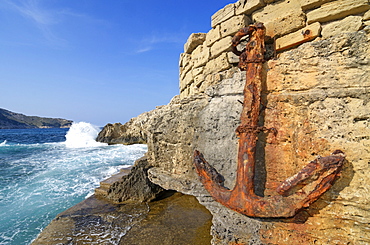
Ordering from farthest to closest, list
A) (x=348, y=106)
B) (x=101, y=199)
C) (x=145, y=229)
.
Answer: (x=101, y=199) < (x=145, y=229) < (x=348, y=106)

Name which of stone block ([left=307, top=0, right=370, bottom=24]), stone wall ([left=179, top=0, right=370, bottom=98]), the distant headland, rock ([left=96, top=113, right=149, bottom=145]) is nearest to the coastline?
stone wall ([left=179, top=0, right=370, bottom=98])

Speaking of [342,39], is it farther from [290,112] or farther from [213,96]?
[213,96]

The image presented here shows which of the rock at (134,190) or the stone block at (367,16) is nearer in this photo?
the stone block at (367,16)

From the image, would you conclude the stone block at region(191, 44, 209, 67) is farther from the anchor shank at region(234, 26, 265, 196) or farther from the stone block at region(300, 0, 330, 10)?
the stone block at region(300, 0, 330, 10)

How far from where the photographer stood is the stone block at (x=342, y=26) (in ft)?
7.09

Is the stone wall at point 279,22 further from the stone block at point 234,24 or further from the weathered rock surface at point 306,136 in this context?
the weathered rock surface at point 306,136

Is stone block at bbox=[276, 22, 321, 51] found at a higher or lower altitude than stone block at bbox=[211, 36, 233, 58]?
lower

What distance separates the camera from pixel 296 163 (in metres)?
2.29

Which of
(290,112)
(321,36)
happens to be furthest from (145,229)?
(321,36)

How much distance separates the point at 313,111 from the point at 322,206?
3.24 feet

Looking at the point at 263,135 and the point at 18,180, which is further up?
the point at 263,135

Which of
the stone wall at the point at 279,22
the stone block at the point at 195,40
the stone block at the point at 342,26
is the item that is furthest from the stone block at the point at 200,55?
the stone block at the point at 342,26

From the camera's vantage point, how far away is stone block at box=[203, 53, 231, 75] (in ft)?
10.1

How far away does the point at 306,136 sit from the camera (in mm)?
2252
